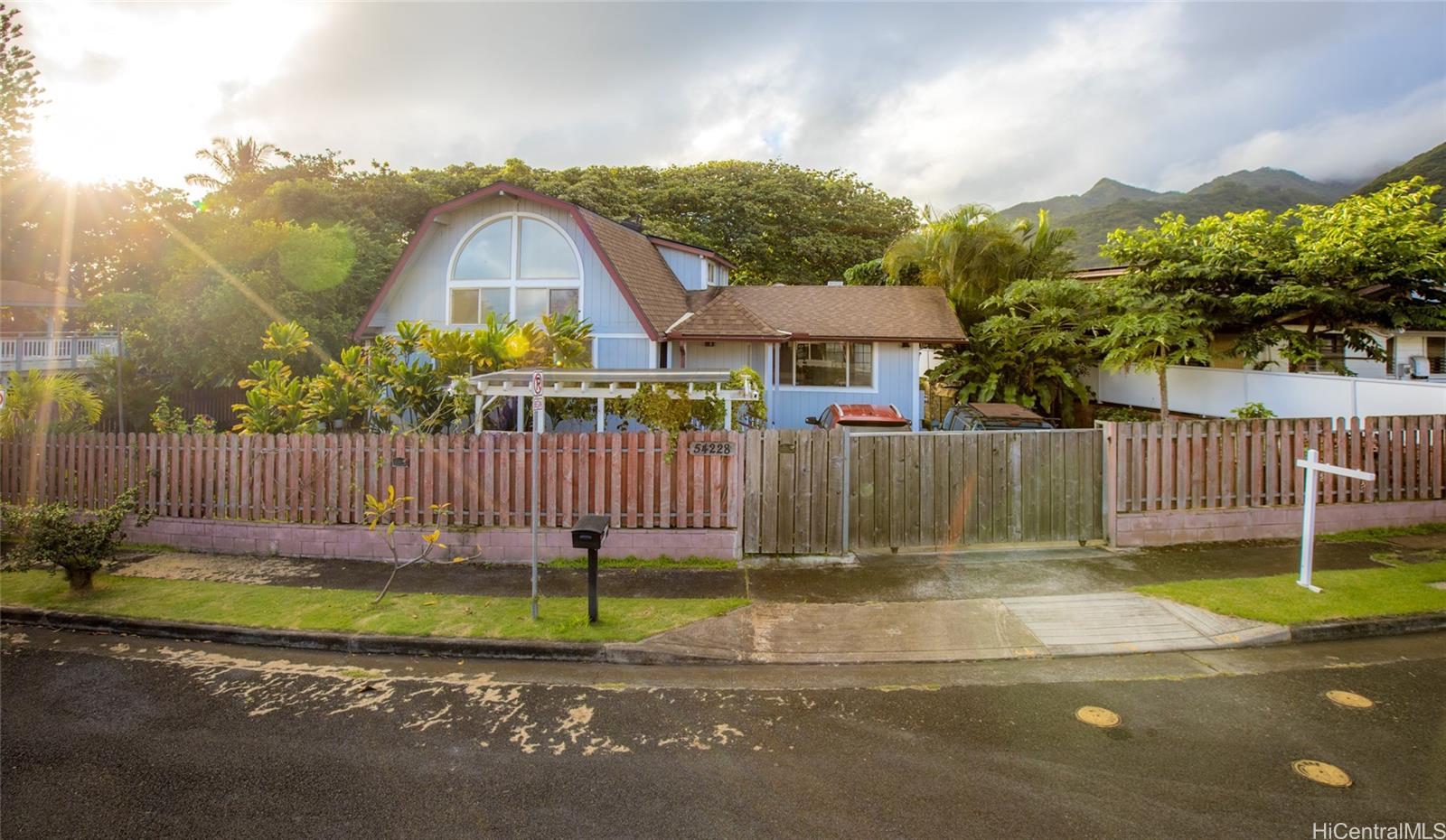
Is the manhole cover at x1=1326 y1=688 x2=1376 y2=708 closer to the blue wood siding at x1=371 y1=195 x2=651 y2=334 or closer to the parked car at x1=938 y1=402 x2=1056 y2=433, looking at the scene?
the parked car at x1=938 y1=402 x2=1056 y2=433

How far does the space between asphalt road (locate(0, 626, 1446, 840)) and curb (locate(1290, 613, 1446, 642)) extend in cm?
13

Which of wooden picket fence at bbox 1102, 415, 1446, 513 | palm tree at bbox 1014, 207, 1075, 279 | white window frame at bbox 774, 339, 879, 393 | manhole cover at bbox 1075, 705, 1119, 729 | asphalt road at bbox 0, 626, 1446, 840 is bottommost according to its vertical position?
asphalt road at bbox 0, 626, 1446, 840

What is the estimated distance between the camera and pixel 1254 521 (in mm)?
9172

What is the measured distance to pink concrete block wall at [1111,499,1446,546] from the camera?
9.01 metres

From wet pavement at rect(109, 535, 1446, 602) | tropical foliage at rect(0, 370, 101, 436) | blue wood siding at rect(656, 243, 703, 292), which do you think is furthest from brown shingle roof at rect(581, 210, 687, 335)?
tropical foliage at rect(0, 370, 101, 436)

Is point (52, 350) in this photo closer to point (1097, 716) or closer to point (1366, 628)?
point (1097, 716)

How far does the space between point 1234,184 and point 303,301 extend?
109m

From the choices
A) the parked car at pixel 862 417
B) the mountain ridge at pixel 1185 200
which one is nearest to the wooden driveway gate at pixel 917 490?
the parked car at pixel 862 417

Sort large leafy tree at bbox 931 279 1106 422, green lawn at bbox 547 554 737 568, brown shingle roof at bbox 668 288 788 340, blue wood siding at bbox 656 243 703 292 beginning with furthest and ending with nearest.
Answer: blue wood siding at bbox 656 243 703 292
large leafy tree at bbox 931 279 1106 422
brown shingle roof at bbox 668 288 788 340
green lawn at bbox 547 554 737 568

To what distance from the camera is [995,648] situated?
615cm

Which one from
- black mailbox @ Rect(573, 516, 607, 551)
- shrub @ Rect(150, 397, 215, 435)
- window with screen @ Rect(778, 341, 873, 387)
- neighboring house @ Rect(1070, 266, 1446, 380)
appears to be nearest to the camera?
black mailbox @ Rect(573, 516, 607, 551)

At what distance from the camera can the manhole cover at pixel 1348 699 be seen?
5.03 meters

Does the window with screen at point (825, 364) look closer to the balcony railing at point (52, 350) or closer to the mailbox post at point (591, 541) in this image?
the mailbox post at point (591, 541)

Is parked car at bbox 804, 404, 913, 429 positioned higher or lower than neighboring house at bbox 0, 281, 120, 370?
lower
